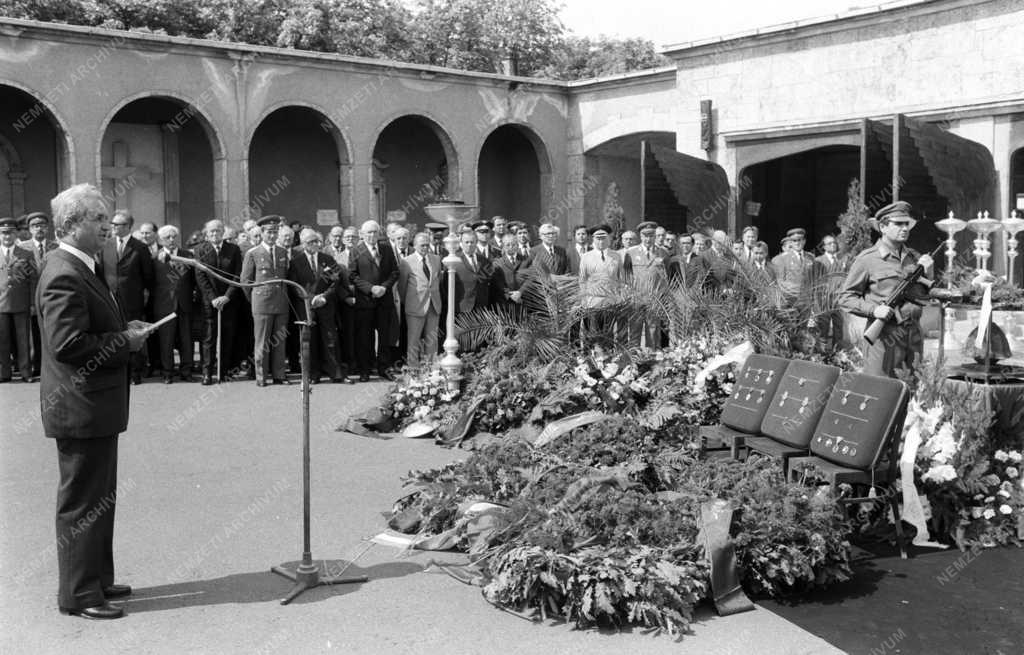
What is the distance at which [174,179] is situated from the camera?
895 inches

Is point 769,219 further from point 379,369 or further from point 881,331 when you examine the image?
point 881,331

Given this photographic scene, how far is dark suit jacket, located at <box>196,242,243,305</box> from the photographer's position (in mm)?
11906

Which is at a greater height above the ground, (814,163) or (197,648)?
(814,163)

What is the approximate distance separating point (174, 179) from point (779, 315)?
17.3 meters

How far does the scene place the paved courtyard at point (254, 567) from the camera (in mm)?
4504

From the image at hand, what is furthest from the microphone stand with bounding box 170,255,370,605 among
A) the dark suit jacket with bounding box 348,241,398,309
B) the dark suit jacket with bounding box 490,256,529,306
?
Result: the dark suit jacket with bounding box 490,256,529,306

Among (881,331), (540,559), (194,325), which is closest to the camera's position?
(540,559)

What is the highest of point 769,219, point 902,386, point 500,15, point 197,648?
point 500,15

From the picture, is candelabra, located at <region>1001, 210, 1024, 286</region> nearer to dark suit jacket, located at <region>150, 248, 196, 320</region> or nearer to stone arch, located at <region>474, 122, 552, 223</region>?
dark suit jacket, located at <region>150, 248, 196, 320</region>

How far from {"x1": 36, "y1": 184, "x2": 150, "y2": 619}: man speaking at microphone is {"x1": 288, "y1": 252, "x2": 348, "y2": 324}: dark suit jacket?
23.0 ft

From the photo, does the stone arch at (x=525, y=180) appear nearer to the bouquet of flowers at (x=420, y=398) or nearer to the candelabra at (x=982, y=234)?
the candelabra at (x=982, y=234)

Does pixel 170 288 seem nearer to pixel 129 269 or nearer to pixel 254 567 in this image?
pixel 129 269

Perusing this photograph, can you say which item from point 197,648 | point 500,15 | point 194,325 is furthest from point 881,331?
point 500,15

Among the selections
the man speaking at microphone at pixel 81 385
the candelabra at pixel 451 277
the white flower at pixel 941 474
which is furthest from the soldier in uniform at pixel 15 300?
the white flower at pixel 941 474
